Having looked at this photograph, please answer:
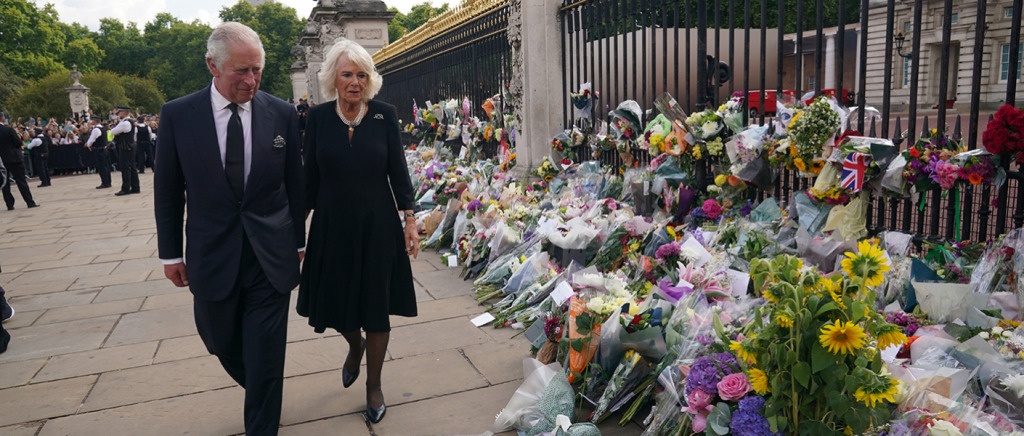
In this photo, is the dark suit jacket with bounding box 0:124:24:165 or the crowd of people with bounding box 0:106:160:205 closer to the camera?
the dark suit jacket with bounding box 0:124:24:165

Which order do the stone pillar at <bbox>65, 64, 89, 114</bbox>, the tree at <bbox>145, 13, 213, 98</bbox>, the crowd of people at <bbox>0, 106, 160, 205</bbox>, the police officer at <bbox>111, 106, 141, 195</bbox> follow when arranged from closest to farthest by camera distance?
the crowd of people at <bbox>0, 106, 160, 205</bbox>, the police officer at <bbox>111, 106, 141, 195</bbox>, the stone pillar at <bbox>65, 64, 89, 114</bbox>, the tree at <bbox>145, 13, 213, 98</bbox>

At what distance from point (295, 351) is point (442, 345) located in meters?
0.93

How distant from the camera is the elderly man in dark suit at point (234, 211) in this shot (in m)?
2.84

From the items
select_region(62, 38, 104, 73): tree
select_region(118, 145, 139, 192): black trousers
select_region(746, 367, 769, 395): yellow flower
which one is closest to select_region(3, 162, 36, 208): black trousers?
select_region(118, 145, 139, 192): black trousers

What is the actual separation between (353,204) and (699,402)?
5.78 ft

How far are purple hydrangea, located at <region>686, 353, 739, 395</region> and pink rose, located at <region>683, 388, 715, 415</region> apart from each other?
0.02 meters

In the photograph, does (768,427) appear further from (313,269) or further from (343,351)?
(343,351)

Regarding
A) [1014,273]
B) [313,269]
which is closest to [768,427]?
[1014,273]

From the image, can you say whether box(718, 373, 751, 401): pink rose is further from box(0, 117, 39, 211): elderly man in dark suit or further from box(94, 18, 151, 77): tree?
box(94, 18, 151, 77): tree

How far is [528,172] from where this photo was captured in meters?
7.70

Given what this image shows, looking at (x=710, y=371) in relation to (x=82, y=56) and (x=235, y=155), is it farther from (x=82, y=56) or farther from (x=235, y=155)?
(x=82, y=56)

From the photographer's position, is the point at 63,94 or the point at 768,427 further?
the point at 63,94

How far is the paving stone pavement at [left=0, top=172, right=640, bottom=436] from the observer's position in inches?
137

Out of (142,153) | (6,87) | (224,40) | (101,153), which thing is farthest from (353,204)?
(6,87)
